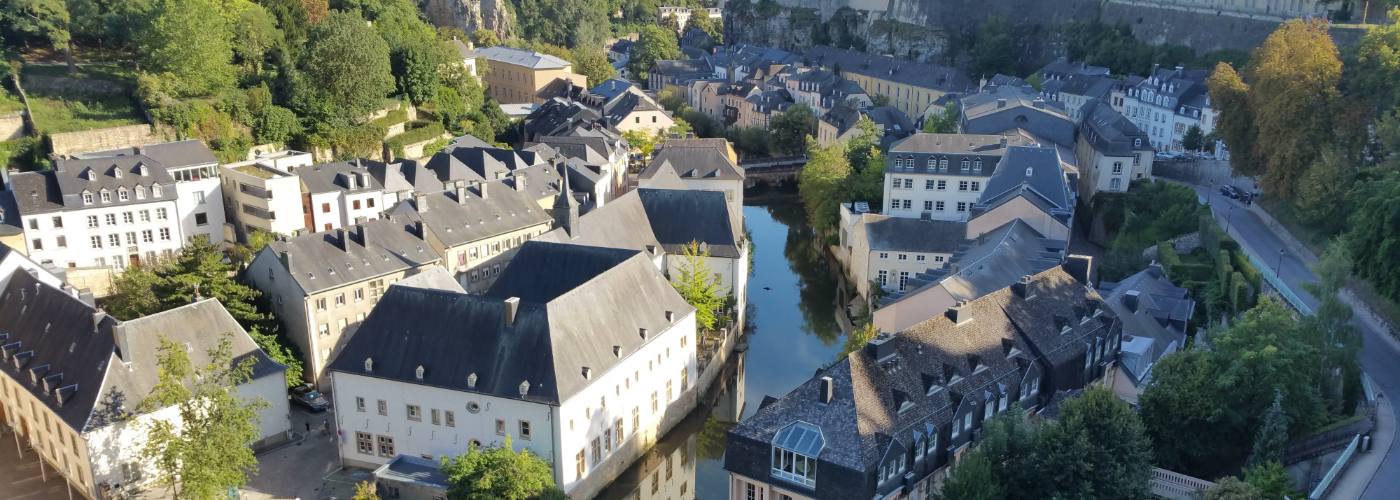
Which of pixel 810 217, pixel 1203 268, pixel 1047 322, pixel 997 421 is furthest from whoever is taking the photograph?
pixel 810 217

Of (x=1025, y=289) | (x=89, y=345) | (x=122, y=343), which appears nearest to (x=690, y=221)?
(x=1025, y=289)

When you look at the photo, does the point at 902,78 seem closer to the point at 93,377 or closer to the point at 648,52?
the point at 648,52

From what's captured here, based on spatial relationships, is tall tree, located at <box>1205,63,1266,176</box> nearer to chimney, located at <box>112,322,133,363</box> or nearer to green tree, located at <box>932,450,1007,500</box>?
green tree, located at <box>932,450,1007,500</box>

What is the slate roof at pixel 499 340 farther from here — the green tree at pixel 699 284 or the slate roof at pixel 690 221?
the slate roof at pixel 690 221

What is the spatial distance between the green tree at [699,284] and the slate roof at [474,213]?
23.4 feet

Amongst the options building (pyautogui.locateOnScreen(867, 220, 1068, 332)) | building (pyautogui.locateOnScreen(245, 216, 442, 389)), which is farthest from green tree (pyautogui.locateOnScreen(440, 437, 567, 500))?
building (pyautogui.locateOnScreen(867, 220, 1068, 332))

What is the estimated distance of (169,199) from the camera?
119 ft

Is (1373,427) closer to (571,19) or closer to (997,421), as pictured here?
(997,421)

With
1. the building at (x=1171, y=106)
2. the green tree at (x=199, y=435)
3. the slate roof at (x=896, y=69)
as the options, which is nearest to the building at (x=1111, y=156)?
the building at (x=1171, y=106)

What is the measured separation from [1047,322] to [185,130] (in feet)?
123

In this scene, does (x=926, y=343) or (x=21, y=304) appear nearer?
(x=926, y=343)

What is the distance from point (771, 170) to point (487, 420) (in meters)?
45.5

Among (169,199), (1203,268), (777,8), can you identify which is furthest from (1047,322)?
(777,8)

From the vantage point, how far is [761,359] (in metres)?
37.6
